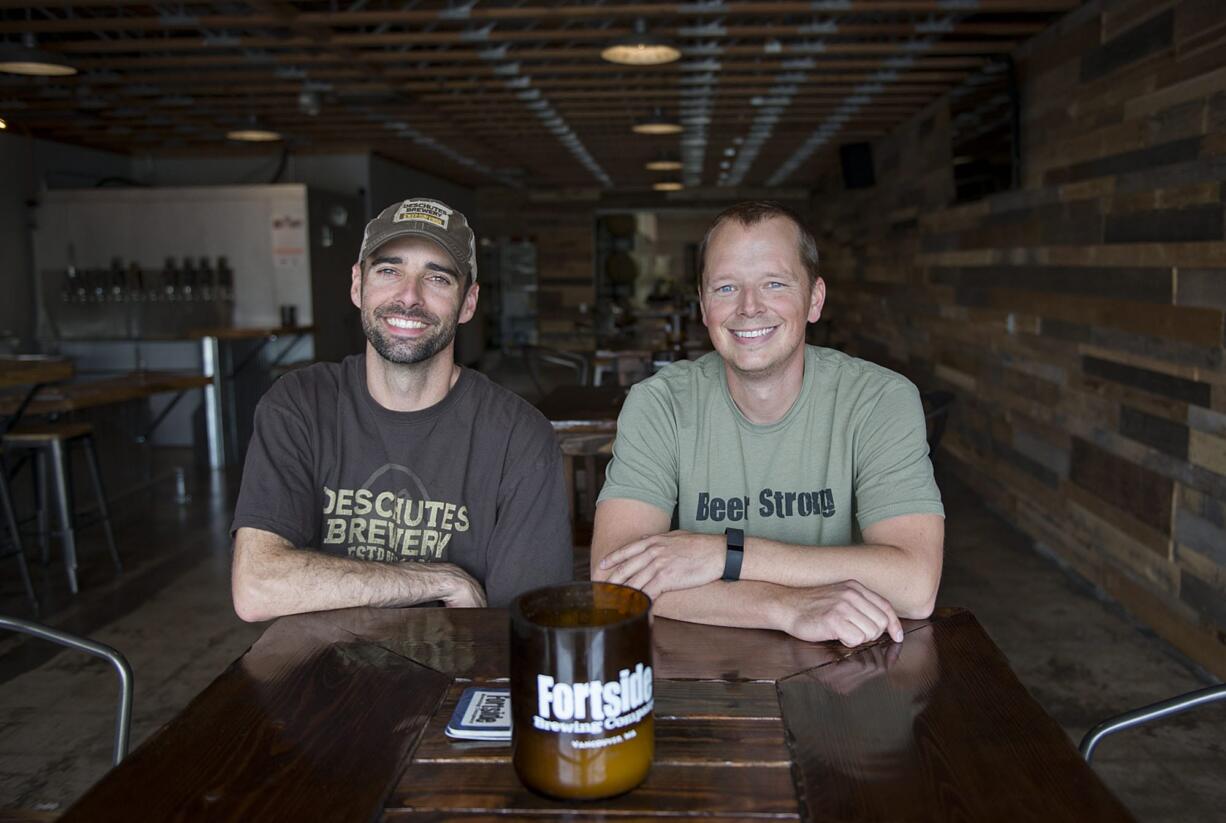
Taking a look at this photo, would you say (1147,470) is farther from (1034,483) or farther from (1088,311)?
(1034,483)

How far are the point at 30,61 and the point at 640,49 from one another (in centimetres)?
314

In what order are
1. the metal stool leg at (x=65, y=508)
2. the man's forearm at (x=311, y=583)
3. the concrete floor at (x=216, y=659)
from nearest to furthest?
1. the man's forearm at (x=311, y=583)
2. the concrete floor at (x=216, y=659)
3. the metal stool leg at (x=65, y=508)

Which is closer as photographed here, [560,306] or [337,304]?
[337,304]

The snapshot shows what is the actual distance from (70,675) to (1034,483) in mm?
4704

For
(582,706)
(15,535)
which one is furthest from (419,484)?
(15,535)

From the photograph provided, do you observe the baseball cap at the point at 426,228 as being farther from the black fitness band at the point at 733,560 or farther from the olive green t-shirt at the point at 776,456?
the black fitness band at the point at 733,560

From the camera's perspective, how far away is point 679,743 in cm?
102

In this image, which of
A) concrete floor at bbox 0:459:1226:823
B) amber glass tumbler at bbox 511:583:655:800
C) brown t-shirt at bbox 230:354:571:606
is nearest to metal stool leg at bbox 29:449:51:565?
concrete floor at bbox 0:459:1226:823

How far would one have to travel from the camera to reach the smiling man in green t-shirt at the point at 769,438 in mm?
1806

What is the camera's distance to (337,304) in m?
10.0

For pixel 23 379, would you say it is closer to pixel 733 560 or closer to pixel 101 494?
pixel 101 494

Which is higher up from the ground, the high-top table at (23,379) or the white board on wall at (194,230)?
the white board on wall at (194,230)

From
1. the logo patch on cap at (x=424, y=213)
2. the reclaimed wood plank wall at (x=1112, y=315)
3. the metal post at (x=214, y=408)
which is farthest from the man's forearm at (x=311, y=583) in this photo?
the metal post at (x=214, y=408)

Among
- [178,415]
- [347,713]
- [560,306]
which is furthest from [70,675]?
[560,306]
